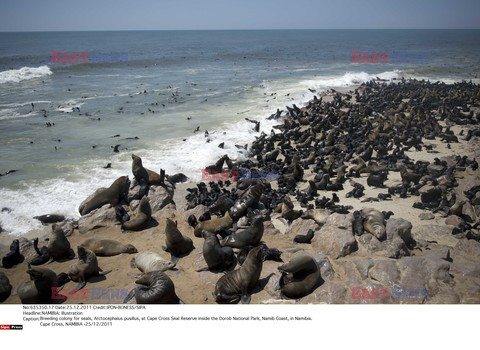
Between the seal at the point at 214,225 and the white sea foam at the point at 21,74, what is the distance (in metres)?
32.5

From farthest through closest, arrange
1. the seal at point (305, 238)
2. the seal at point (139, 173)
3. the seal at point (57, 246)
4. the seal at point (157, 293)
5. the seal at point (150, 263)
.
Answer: the seal at point (139, 173), the seal at point (305, 238), the seal at point (57, 246), the seal at point (150, 263), the seal at point (157, 293)

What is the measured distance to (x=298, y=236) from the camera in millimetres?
7312

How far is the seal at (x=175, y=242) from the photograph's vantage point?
6.81 m

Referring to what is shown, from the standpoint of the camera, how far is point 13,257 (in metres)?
6.98

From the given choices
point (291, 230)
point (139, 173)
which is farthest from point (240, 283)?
point (139, 173)

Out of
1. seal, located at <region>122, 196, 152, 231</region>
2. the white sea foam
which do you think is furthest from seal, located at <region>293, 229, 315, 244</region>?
the white sea foam

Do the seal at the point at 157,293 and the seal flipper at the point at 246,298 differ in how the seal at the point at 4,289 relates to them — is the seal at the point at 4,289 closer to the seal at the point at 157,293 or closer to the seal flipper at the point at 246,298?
the seal at the point at 157,293

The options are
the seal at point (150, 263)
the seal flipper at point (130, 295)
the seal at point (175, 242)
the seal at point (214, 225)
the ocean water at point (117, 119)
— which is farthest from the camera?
the ocean water at point (117, 119)

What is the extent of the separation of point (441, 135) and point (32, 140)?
59.1 feet

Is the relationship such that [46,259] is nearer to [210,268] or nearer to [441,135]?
[210,268]

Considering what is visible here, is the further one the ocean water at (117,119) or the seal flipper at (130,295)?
the ocean water at (117,119)

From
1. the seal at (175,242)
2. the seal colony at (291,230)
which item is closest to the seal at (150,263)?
the seal colony at (291,230)

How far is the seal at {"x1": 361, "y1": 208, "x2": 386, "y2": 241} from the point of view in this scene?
6816mm

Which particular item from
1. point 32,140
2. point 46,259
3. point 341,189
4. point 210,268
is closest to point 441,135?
point 341,189
